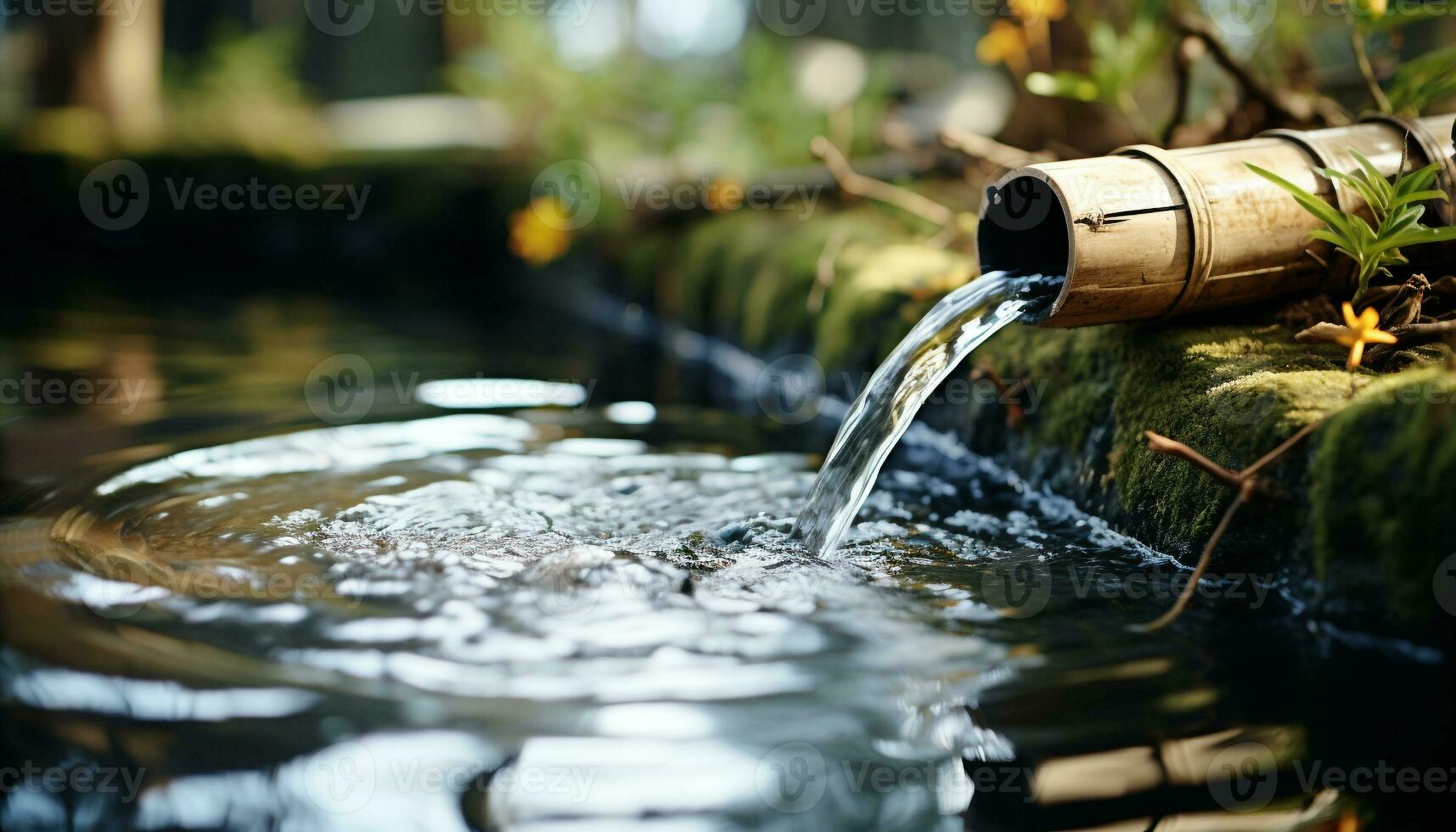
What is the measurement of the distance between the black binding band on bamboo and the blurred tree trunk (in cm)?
1062

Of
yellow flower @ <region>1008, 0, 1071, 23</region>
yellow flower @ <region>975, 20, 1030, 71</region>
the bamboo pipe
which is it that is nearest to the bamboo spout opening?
the bamboo pipe

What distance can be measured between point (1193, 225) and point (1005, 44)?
8.15 feet

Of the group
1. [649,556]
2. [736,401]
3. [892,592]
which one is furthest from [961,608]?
[736,401]

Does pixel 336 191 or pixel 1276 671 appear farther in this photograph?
pixel 336 191

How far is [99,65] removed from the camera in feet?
37.3

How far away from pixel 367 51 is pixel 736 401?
1632cm

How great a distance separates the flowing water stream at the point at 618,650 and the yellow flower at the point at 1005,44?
2214 mm

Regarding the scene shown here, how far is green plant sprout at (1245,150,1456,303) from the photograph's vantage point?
10.1ft

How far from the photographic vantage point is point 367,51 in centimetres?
1941

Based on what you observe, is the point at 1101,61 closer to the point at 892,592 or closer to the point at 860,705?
the point at 892,592

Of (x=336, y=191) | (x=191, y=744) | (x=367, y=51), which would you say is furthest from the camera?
(x=367, y=51)

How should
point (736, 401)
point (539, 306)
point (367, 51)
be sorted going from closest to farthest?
1. point (736, 401)
2. point (539, 306)
3. point (367, 51)

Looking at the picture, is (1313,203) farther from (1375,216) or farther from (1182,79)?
(1182,79)

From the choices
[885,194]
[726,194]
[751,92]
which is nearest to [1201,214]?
[885,194]
